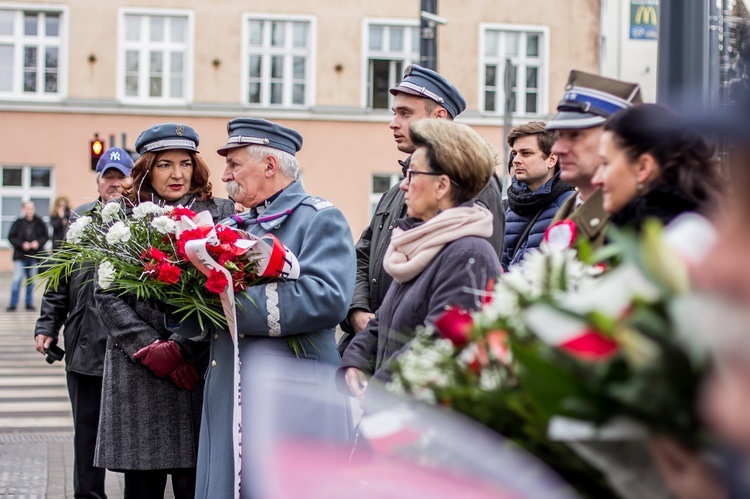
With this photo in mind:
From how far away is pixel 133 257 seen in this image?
4770mm

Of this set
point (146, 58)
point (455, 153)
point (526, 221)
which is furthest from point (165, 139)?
point (146, 58)

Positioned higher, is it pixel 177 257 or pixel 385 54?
pixel 385 54

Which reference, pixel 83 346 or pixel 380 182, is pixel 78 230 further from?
pixel 380 182

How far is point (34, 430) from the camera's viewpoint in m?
9.25

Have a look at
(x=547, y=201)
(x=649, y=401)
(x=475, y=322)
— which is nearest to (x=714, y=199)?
(x=475, y=322)

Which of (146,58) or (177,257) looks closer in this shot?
(177,257)

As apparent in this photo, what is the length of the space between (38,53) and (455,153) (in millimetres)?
27691

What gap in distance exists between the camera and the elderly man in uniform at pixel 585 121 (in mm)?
3367

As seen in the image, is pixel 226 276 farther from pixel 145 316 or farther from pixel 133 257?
pixel 145 316

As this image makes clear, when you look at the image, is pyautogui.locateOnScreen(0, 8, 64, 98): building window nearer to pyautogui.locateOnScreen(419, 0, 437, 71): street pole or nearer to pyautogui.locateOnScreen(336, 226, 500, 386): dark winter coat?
pyautogui.locateOnScreen(419, 0, 437, 71): street pole

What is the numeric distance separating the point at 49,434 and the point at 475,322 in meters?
7.75

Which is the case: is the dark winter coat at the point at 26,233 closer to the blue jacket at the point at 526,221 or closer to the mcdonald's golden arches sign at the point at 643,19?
the mcdonald's golden arches sign at the point at 643,19

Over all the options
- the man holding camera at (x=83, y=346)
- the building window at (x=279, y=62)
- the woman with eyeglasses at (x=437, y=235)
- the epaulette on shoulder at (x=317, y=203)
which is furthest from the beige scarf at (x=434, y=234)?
the building window at (x=279, y=62)

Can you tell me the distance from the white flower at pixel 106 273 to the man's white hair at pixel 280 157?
0.78 m
